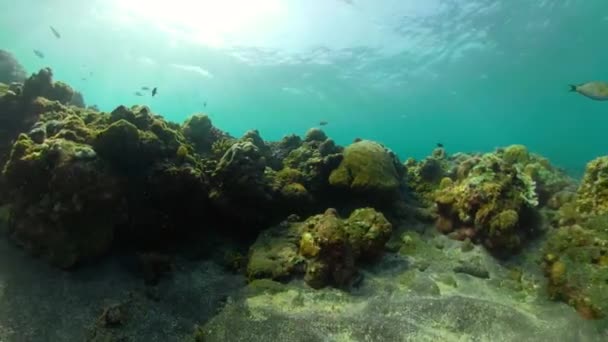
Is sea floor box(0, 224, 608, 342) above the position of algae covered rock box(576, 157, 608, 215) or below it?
below

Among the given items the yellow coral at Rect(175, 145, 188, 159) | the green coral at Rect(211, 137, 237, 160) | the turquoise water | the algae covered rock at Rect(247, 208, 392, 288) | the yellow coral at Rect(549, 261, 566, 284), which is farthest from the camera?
the turquoise water

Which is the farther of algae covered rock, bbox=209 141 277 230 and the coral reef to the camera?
algae covered rock, bbox=209 141 277 230

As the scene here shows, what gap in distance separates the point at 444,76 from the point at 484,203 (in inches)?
1593

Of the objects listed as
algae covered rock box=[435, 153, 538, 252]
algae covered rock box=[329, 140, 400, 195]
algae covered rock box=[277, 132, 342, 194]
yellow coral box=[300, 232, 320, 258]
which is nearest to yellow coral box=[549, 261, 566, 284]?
algae covered rock box=[435, 153, 538, 252]

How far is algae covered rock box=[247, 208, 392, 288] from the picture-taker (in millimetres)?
6281

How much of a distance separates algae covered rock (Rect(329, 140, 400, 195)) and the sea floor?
227 cm

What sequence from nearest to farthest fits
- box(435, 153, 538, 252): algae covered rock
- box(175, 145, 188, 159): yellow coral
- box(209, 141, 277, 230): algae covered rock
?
box(435, 153, 538, 252): algae covered rock, box(175, 145, 188, 159): yellow coral, box(209, 141, 277, 230): algae covered rock

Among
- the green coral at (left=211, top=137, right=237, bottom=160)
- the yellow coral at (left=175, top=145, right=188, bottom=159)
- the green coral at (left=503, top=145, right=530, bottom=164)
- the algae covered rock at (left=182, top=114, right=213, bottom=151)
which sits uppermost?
the green coral at (left=503, top=145, right=530, bottom=164)

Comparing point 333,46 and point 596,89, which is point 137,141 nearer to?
point 596,89

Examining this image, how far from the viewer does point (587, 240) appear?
19.9 feet

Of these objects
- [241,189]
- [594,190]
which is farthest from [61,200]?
[594,190]

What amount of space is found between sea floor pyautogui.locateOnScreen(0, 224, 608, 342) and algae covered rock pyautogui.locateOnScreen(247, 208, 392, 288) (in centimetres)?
25

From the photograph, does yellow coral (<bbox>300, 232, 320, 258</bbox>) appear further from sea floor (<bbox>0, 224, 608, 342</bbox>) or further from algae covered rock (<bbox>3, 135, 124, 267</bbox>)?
algae covered rock (<bbox>3, 135, 124, 267</bbox>)

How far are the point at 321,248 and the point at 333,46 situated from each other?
30.1 m
